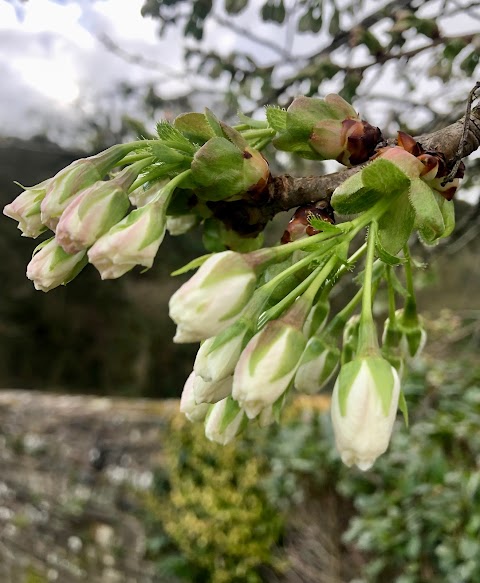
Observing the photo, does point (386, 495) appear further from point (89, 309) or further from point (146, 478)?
point (89, 309)

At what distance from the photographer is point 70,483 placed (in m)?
3.05

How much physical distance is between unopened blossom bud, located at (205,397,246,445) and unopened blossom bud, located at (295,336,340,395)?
0.08 m

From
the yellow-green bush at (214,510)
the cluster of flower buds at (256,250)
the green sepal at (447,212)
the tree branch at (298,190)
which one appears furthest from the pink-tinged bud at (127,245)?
the yellow-green bush at (214,510)

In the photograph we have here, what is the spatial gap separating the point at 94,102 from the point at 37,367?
10.3ft

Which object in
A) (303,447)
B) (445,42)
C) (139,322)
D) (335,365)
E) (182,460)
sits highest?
(445,42)

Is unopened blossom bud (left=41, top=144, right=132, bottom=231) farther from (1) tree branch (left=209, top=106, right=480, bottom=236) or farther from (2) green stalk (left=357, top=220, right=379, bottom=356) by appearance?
(2) green stalk (left=357, top=220, right=379, bottom=356)

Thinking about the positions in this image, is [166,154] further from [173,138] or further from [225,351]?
[225,351]

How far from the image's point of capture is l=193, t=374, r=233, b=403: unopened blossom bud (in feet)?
1.41

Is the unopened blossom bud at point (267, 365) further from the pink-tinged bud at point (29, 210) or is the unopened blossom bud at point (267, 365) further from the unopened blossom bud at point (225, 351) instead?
the pink-tinged bud at point (29, 210)

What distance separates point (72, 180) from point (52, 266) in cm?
6

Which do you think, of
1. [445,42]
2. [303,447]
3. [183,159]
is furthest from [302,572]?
[183,159]

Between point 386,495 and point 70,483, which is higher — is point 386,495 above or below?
above

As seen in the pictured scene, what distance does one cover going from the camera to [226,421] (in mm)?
469

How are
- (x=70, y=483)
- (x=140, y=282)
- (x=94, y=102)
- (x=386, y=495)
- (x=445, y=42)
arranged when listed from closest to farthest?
(x=445, y=42) < (x=386, y=495) < (x=70, y=483) < (x=94, y=102) < (x=140, y=282)
